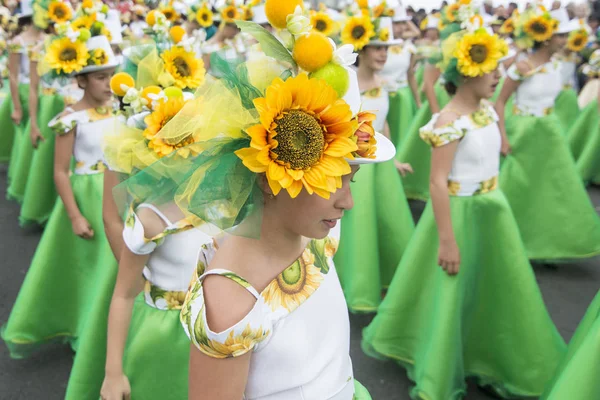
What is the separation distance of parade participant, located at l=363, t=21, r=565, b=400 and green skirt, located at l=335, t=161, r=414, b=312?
0.61 meters

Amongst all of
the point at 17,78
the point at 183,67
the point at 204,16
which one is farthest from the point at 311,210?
the point at 204,16

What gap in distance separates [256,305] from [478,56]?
1994 mm

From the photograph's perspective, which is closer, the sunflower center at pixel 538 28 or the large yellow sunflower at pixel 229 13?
the sunflower center at pixel 538 28

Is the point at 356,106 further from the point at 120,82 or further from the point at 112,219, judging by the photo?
the point at 112,219

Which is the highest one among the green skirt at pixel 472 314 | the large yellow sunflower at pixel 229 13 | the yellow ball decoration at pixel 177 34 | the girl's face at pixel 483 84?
the girl's face at pixel 483 84

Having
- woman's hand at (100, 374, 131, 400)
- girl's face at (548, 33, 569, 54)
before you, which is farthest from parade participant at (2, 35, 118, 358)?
girl's face at (548, 33, 569, 54)

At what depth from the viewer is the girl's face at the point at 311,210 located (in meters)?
1.18

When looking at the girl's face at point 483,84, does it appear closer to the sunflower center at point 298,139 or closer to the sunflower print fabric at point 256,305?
the sunflower print fabric at point 256,305

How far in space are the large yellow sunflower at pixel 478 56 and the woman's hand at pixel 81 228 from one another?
199 cm

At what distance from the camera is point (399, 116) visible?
240 inches

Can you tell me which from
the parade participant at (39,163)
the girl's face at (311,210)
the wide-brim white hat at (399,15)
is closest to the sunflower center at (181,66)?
the girl's face at (311,210)

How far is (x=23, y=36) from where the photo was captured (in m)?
5.57

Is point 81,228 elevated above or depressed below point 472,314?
below

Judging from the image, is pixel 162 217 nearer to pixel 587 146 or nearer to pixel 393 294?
pixel 393 294
